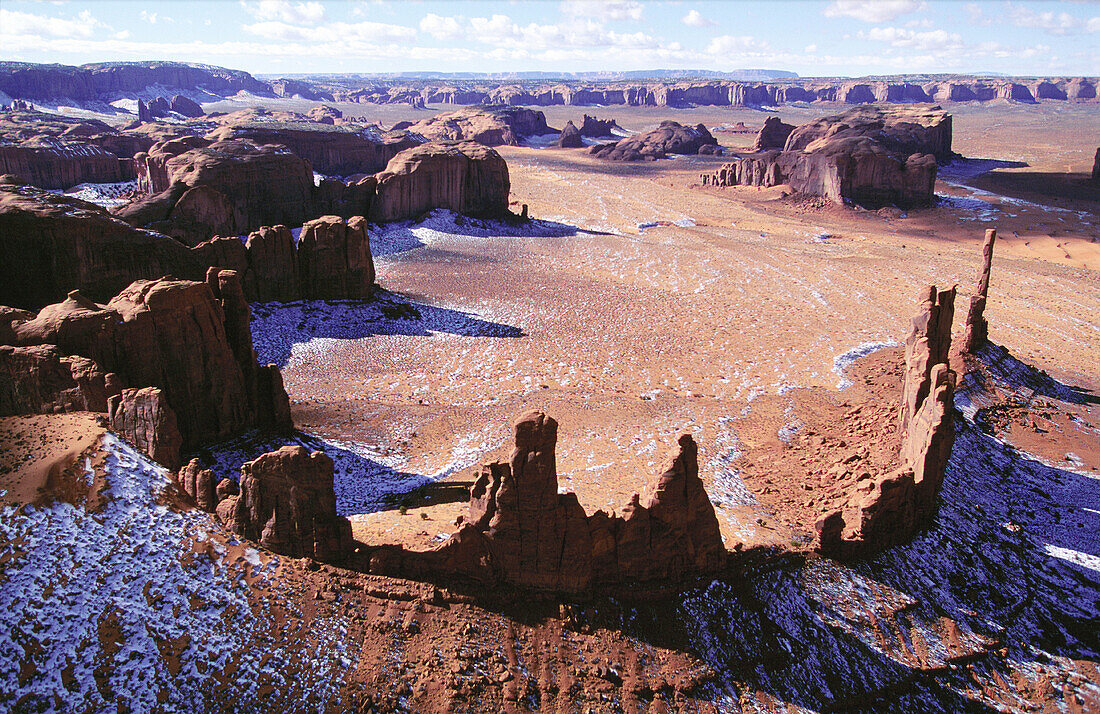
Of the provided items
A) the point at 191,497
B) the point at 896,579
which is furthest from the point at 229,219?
the point at 896,579

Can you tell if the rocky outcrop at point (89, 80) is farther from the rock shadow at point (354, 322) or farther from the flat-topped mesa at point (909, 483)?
the flat-topped mesa at point (909, 483)

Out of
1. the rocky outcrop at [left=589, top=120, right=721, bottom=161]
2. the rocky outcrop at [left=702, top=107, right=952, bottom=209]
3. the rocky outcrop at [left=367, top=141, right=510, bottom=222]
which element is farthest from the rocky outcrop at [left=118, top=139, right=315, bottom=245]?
the rocky outcrop at [left=589, top=120, right=721, bottom=161]

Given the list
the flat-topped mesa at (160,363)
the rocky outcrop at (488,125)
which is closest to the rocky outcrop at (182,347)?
the flat-topped mesa at (160,363)

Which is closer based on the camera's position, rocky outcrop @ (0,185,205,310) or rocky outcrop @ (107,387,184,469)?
rocky outcrop @ (107,387,184,469)

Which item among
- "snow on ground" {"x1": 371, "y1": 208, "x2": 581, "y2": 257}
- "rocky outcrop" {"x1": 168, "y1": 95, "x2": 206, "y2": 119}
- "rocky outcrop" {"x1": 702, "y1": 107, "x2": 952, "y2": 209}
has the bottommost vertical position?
"snow on ground" {"x1": 371, "y1": 208, "x2": 581, "y2": 257}

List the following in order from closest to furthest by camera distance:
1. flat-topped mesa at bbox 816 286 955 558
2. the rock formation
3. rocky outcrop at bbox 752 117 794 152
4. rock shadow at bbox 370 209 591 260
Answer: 1. the rock formation
2. flat-topped mesa at bbox 816 286 955 558
3. rock shadow at bbox 370 209 591 260
4. rocky outcrop at bbox 752 117 794 152

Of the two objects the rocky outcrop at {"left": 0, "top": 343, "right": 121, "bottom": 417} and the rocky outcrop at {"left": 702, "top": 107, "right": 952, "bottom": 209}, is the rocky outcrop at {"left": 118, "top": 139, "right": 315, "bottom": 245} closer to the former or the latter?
the rocky outcrop at {"left": 0, "top": 343, "right": 121, "bottom": 417}
